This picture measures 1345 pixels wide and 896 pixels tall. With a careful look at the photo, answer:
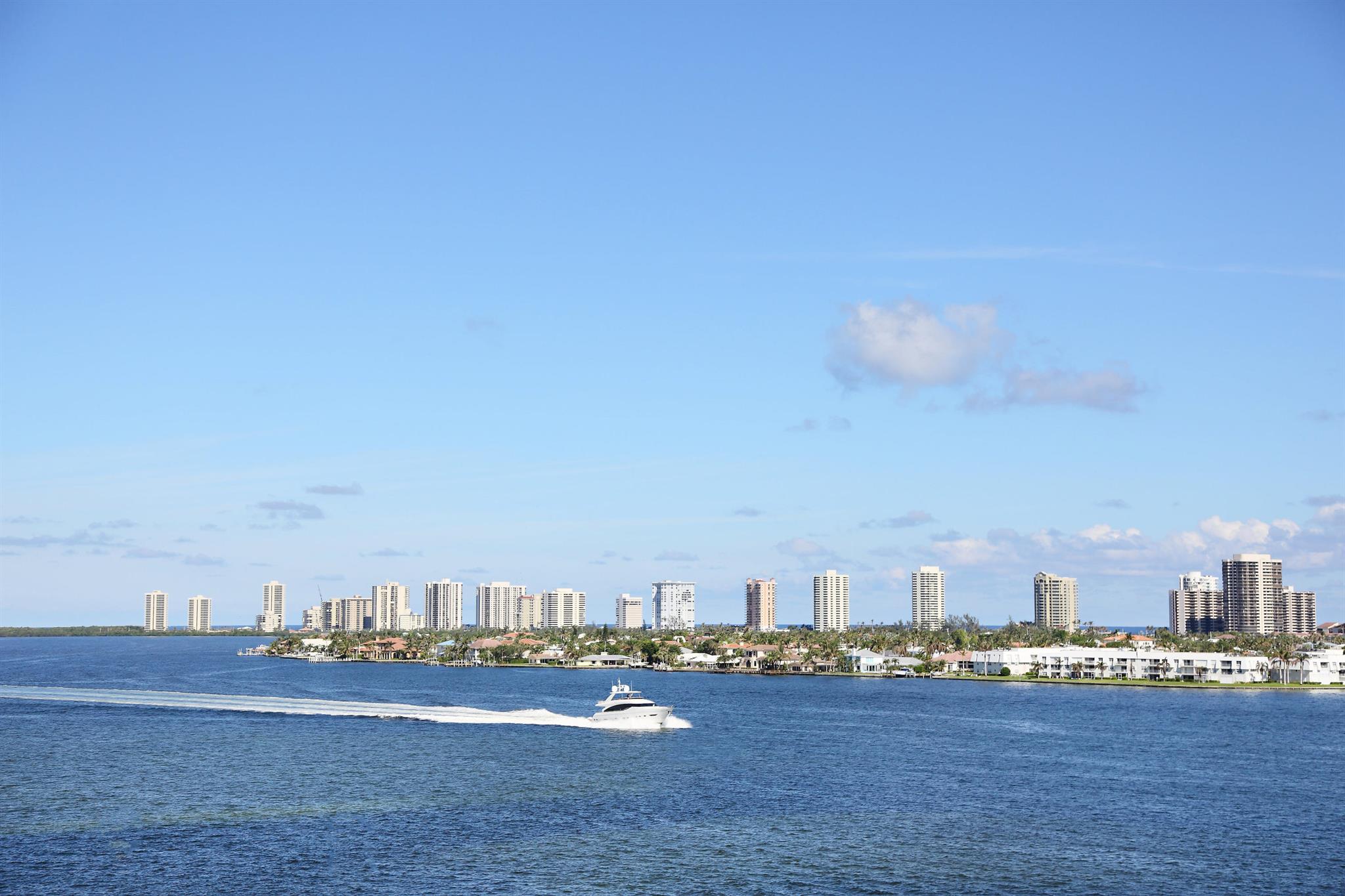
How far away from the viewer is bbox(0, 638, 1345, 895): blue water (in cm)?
5931

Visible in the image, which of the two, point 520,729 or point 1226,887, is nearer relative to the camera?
point 1226,887

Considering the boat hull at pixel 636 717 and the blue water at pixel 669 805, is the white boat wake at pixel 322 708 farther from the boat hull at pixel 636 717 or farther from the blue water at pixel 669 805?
the blue water at pixel 669 805

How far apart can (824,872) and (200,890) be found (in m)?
29.8

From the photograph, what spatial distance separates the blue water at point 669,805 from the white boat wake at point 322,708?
3.51 meters

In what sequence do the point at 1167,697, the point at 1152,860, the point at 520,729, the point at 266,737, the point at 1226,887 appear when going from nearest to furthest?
the point at 1226,887 < the point at 1152,860 < the point at 266,737 < the point at 520,729 < the point at 1167,697

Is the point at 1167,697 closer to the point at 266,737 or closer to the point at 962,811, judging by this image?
the point at 962,811

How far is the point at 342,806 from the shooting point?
75375mm

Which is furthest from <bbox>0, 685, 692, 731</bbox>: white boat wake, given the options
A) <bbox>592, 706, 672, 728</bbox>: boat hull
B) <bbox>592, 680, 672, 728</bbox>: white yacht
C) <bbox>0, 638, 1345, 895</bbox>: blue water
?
<bbox>0, 638, 1345, 895</bbox>: blue water

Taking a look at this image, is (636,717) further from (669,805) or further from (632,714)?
(669,805)

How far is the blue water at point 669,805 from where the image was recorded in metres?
59.3

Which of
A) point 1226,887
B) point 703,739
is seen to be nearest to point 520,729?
point 703,739

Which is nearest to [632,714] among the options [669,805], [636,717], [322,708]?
[636,717]

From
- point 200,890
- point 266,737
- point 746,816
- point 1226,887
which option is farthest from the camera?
point 266,737

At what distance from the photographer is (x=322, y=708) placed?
136500mm
